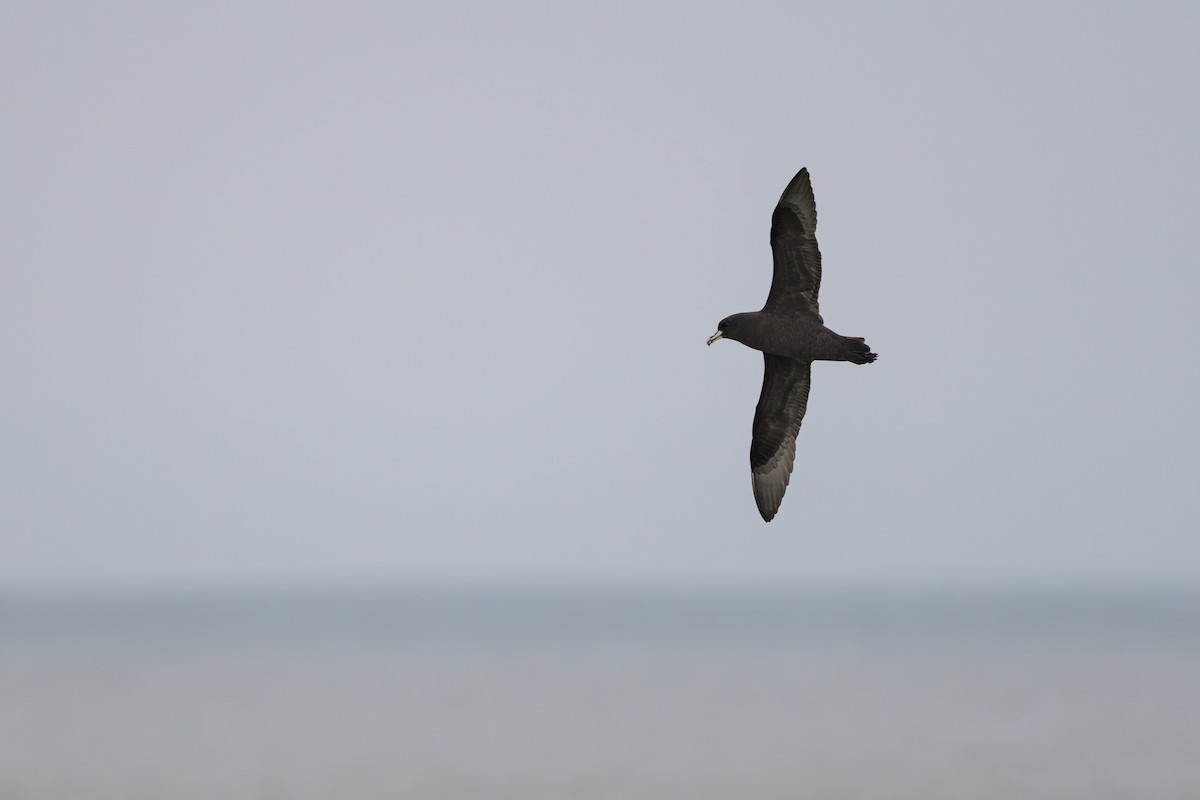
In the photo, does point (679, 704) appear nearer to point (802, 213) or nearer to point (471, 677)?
point (471, 677)

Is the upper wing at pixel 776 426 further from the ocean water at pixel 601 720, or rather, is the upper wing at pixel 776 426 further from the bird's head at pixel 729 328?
the ocean water at pixel 601 720

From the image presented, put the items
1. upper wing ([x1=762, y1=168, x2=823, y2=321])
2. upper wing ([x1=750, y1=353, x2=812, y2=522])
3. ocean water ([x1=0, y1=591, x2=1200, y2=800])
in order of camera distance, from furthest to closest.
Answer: ocean water ([x1=0, y1=591, x2=1200, y2=800])
upper wing ([x1=750, y1=353, x2=812, y2=522])
upper wing ([x1=762, y1=168, x2=823, y2=321])

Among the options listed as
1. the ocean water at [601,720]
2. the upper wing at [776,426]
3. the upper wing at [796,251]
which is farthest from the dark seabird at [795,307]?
the ocean water at [601,720]

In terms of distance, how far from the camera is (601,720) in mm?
61188

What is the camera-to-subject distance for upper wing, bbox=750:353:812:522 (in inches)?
902

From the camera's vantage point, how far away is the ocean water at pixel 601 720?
46.6 meters

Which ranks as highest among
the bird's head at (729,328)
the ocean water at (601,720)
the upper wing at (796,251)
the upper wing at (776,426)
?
the upper wing at (796,251)

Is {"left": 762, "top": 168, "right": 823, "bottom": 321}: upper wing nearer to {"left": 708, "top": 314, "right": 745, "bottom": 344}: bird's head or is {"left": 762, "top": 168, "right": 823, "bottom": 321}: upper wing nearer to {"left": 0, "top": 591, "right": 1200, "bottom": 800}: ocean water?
{"left": 708, "top": 314, "right": 745, "bottom": 344}: bird's head

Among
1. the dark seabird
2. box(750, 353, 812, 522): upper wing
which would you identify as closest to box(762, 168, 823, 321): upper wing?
the dark seabird

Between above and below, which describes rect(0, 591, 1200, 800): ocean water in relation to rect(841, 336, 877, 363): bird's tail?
below

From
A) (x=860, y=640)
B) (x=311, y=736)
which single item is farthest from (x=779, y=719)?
(x=860, y=640)

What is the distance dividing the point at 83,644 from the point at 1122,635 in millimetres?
84051

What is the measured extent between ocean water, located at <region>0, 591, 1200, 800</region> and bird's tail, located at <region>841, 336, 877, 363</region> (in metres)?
27.1

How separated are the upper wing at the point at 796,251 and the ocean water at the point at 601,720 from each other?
27.3 metres
